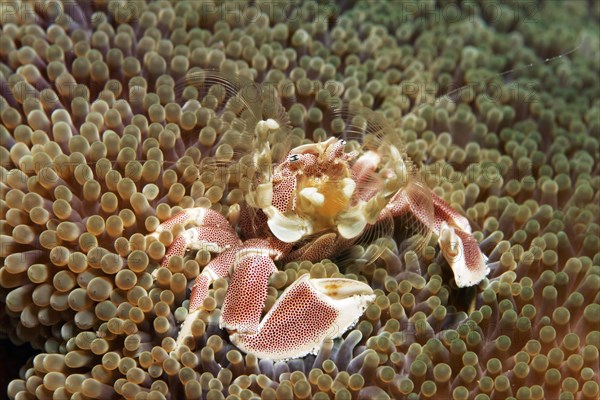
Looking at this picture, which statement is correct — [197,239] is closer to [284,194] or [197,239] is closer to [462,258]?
[284,194]

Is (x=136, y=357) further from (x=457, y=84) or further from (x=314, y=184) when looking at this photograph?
(x=457, y=84)

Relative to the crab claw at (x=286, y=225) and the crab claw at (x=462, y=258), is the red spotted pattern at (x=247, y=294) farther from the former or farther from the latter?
the crab claw at (x=462, y=258)

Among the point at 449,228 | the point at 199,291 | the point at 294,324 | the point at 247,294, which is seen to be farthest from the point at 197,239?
the point at 449,228

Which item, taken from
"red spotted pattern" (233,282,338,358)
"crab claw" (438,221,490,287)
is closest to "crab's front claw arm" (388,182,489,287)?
"crab claw" (438,221,490,287)

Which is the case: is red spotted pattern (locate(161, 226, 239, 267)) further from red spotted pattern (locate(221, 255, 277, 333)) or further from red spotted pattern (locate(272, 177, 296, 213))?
red spotted pattern (locate(272, 177, 296, 213))

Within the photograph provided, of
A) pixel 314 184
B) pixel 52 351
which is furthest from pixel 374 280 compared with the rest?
pixel 52 351
